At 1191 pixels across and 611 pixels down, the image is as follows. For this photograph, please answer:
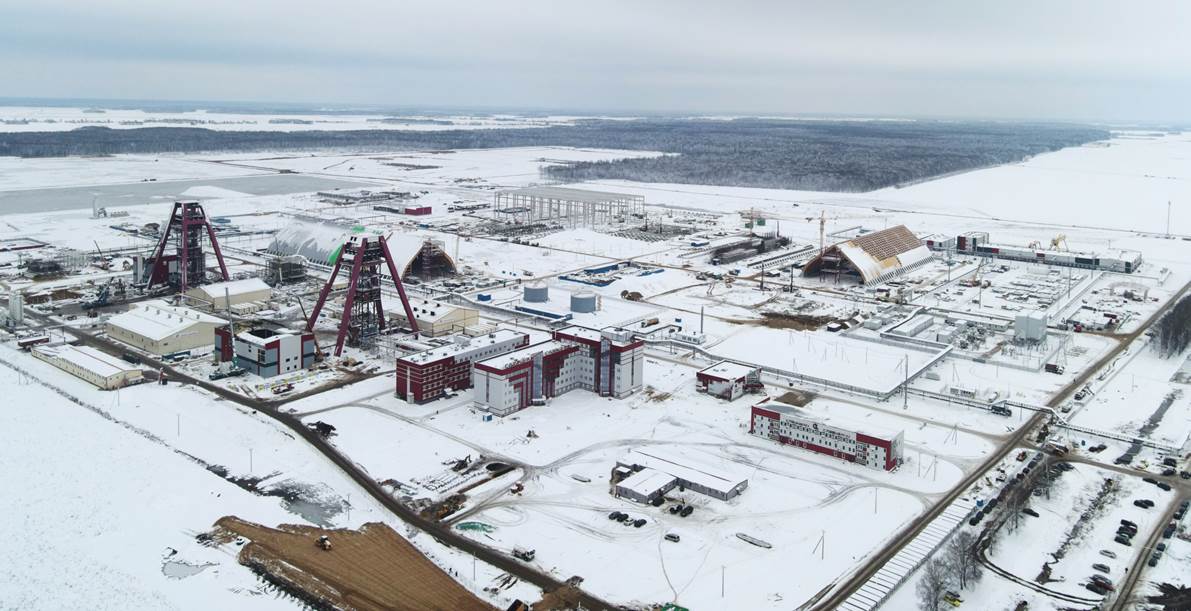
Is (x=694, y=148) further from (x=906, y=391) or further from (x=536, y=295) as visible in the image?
(x=906, y=391)

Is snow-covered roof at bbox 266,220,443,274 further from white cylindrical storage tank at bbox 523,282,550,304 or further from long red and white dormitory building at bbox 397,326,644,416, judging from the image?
long red and white dormitory building at bbox 397,326,644,416

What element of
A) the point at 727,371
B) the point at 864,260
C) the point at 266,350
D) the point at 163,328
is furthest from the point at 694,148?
the point at 266,350

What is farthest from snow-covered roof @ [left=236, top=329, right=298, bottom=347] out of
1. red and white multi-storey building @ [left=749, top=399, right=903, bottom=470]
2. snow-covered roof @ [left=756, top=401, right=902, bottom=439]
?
snow-covered roof @ [left=756, top=401, right=902, bottom=439]

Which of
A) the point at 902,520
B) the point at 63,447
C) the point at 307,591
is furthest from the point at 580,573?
the point at 63,447

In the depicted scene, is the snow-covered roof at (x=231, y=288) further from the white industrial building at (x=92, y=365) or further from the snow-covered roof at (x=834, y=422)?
the snow-covered roof at (x=834, y=422)

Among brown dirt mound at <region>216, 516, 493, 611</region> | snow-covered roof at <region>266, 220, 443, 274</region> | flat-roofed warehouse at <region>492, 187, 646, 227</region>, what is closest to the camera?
brown dirt mound at <region>216, 516, 493, 611</region>

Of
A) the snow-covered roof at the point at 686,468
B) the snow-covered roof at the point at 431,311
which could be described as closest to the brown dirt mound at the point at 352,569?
→ the snow-covered roof at the point at 686,468
